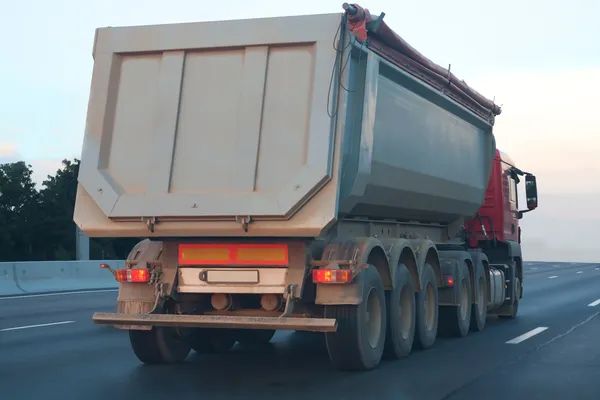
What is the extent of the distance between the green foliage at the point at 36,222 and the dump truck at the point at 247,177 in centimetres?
2713

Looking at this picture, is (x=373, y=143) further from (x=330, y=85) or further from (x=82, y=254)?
(x=82, y=254)

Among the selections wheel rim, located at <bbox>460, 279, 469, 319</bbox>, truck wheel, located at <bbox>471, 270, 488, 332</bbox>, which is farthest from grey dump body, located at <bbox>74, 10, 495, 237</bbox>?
truck wheel, located at <bbox>471, 270, 488, 332</bbox>

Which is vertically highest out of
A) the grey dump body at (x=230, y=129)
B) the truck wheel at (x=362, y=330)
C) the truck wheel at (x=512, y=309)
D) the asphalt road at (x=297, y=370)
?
the grey dump body at (x=230, y=129)

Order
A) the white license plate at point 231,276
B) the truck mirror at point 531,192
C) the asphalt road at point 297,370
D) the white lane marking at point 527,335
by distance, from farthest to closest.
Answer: the truck mirror at point 531,192 < the white lane marking at point 527,335 < the white license plate at point 231,276 < the asphalt road at point 297,370

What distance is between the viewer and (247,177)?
9.54 metres

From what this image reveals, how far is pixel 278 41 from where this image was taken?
9.71m

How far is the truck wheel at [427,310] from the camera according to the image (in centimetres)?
1185

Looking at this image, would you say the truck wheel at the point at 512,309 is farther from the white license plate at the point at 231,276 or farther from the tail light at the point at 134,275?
the tail light at the point at 134,275

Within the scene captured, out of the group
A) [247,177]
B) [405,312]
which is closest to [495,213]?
[405,312]

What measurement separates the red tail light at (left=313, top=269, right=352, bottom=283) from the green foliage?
28.3 meters

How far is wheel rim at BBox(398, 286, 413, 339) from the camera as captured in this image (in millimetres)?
11273

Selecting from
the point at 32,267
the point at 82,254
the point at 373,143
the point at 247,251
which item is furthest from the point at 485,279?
the point at 82,254

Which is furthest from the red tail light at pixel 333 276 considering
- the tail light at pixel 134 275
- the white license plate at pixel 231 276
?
the tail light at pixel 134 275

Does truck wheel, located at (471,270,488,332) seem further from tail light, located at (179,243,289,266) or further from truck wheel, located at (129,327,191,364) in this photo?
tail light, located at (179,243,289,266)
